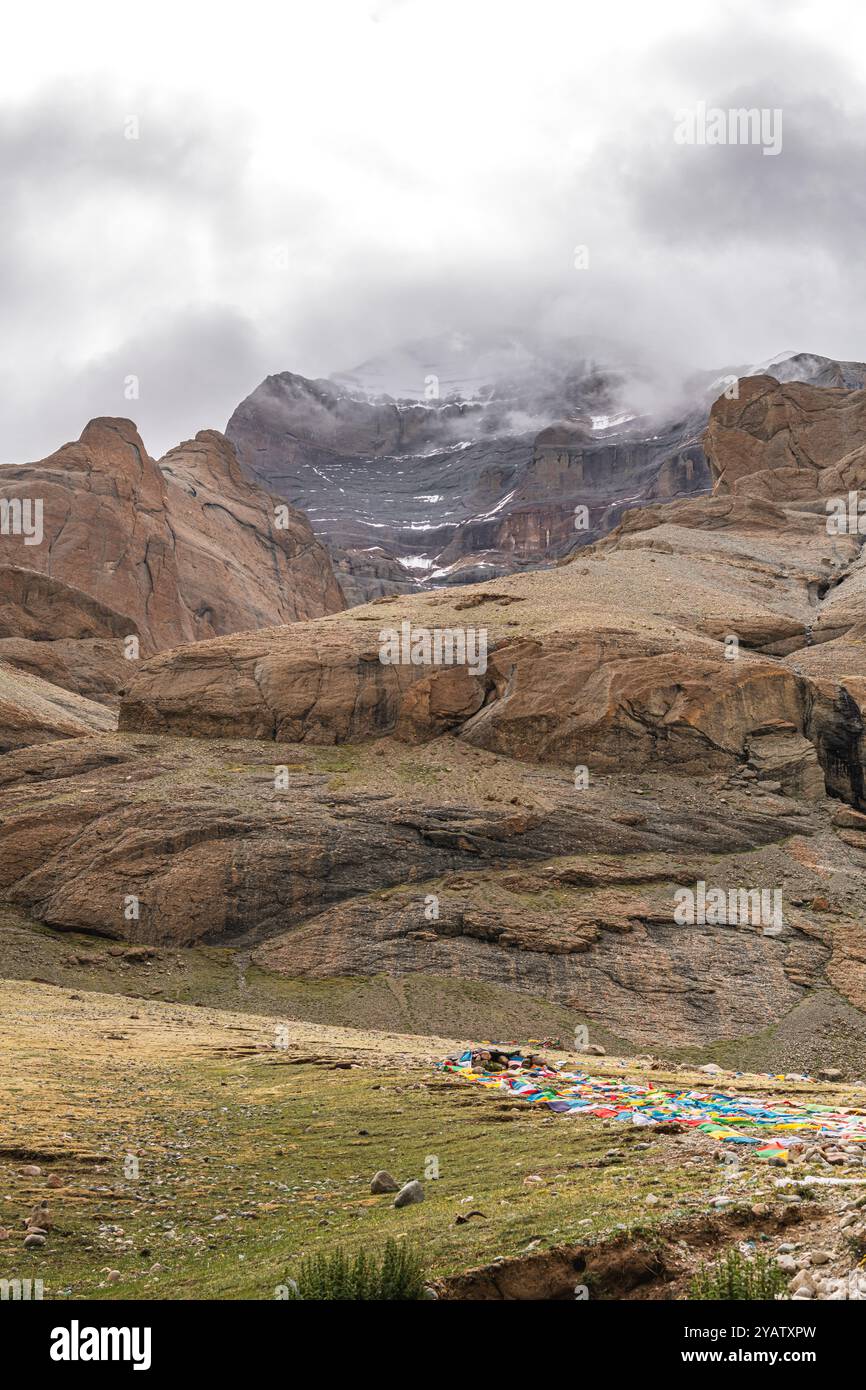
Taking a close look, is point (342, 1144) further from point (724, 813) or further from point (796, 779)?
point (796, 779)

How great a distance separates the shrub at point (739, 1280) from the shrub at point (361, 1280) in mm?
2324

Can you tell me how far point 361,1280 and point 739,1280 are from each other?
300cm

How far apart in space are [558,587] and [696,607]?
392 inches

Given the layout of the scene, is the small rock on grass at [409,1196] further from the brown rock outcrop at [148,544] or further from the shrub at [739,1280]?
the brown rock outcrop at [148,544]

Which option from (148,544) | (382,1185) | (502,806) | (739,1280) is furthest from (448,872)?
(148,544)

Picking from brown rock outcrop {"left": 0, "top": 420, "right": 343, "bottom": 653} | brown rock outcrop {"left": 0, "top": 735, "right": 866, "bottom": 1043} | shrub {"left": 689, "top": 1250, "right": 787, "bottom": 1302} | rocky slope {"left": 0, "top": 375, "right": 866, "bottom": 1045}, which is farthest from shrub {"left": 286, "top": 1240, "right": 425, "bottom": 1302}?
brown rock outcrop {"left": 0, "top": 420, "right": 343, "bottom": 653}

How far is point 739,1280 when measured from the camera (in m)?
8.91

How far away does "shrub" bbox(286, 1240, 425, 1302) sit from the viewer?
8984mm

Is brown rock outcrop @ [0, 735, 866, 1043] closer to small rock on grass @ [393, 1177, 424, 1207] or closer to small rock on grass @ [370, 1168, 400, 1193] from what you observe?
small rock on grass @ [370, 1168, 400, 1193]

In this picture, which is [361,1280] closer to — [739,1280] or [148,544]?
[739,1280]

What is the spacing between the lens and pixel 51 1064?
2202cm

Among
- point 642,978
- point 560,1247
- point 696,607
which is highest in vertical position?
point 696,607

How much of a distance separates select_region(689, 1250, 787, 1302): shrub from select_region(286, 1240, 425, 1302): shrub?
2.32 m

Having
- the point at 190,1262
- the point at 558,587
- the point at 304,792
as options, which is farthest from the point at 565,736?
the point at 190,1262
